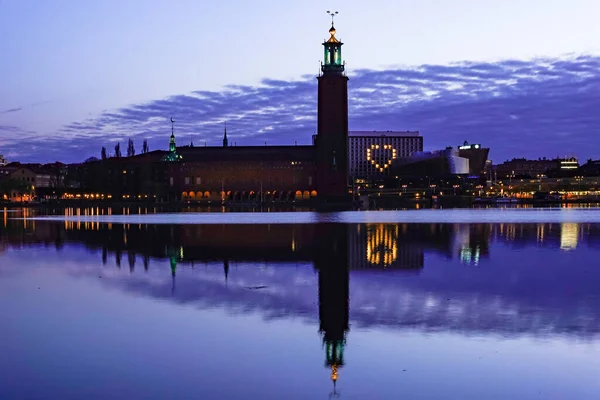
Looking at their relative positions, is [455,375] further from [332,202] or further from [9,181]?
[9,181]

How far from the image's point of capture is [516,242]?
108 ft

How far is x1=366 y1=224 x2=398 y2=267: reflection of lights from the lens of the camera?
81.7 feet

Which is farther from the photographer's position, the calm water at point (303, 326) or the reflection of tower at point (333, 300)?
the reflection of tower at point (333, 300)

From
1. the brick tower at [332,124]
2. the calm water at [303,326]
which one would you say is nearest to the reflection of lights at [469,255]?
the calm water at [303,326]

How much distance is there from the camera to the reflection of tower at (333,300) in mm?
11609

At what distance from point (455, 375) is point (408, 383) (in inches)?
28.4

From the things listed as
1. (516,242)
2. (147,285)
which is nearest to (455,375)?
(147,285)

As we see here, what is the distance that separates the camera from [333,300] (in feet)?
53.9

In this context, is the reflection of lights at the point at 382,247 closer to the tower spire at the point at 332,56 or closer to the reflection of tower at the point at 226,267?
the reflection of tower at the point at 226,267

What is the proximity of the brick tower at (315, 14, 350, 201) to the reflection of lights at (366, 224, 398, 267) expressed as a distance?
86.2m

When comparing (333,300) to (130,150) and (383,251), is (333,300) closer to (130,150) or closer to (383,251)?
(383,251)

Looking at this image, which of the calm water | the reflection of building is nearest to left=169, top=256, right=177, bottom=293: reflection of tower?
the calm water

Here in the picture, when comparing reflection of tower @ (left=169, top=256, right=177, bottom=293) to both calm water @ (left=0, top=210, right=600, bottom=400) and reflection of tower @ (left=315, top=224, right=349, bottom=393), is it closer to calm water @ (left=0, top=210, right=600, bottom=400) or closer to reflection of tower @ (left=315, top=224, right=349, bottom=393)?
calm water @ (left=0, top=210, right=600, bottom=400)

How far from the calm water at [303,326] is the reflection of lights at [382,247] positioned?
0.20 m
